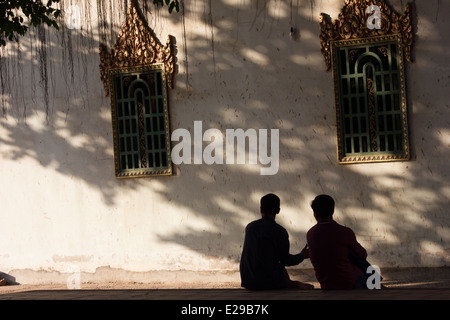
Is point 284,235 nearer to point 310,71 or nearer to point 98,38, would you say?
point 310,71

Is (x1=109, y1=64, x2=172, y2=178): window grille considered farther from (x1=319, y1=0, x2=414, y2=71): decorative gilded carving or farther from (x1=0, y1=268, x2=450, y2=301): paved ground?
(x1=0, y1=268, x2=450, y2=301): paved ground

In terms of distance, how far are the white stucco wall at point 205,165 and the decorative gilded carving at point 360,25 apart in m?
0.14

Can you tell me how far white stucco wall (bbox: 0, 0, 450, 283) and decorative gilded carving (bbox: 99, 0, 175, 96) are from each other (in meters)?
0.13

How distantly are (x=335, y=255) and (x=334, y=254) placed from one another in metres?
0.01

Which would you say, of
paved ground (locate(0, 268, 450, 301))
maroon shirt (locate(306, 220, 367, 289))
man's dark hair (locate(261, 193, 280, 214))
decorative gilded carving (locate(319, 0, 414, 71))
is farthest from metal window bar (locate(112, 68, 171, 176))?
maroon shirt (locate(306, 220, 367, 289))

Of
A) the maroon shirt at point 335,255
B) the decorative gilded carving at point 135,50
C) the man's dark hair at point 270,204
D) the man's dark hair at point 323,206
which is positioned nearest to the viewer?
the maroon shirt at point 335,255

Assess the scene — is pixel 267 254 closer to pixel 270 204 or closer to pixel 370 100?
pixel 270 204

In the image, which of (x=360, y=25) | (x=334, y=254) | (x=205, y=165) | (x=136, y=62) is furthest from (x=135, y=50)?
(x=334, y=254)

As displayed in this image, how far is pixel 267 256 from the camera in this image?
708 centimetres

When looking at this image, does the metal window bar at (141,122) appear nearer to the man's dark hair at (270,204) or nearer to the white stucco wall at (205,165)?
the white stucco wall at (205,165)

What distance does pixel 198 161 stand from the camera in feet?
36.8

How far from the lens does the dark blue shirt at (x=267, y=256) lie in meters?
7.02

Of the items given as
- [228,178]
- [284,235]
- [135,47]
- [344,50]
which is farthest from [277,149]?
[284,235]

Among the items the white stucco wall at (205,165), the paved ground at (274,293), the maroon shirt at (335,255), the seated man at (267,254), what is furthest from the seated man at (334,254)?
the white stucco wall at (205,165)
